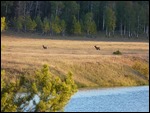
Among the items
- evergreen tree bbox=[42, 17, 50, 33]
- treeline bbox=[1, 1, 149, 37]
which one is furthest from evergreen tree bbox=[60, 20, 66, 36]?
evergreen tree bbox=[42, 17, 50, 33]

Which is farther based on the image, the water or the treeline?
the treeline

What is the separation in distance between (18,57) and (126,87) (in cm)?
1215

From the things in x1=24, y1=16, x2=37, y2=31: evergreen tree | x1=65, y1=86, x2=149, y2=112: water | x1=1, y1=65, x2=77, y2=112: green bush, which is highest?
x1=1, y1=65, x2=77, y2=112: green bush

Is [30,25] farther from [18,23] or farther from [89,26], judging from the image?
[89,26]

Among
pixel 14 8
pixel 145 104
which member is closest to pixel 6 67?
pixel 145 104

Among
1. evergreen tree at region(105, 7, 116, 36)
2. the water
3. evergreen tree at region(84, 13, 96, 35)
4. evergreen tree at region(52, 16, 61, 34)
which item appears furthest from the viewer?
evergreen tree at region(105, 7, 116, 36)

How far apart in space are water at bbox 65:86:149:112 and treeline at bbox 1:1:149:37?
61.9 meters

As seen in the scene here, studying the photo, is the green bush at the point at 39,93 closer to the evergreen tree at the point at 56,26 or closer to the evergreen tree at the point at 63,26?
the evergreen tree at the point at 56,26

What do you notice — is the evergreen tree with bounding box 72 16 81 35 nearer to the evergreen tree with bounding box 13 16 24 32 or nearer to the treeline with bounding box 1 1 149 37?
the treeline with bounding box 1 1 149 37

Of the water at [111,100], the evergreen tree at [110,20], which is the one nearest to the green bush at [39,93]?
the water at [111,100]

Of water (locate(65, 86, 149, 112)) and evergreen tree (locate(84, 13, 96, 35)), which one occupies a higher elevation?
water (locate(65, 86, 149, 112))

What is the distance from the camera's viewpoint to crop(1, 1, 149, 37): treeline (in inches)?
4294

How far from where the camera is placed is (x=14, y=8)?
4712 inches

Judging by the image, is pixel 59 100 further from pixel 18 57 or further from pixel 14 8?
pixel 14 8
